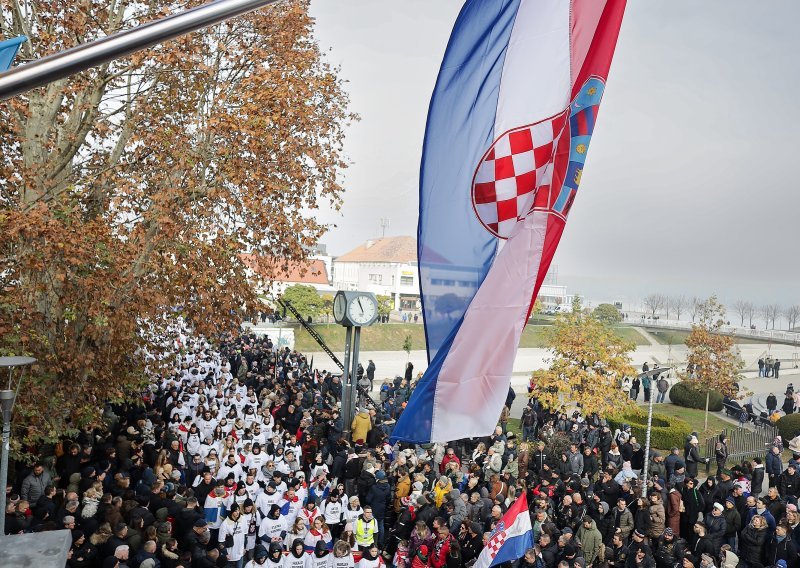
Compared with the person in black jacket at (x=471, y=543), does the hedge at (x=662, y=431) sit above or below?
below

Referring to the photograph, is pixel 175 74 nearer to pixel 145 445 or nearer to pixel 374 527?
pixel 145 445

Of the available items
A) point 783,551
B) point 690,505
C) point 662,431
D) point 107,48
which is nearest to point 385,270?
point 662,431

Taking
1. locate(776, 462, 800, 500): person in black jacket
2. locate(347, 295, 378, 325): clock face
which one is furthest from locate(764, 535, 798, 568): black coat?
locate(347, 295, 378, 325): clock face

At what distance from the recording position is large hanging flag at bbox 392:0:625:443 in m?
5.11

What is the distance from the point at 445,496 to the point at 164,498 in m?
4.69

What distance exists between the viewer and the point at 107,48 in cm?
275

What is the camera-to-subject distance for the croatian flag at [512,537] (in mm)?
9312

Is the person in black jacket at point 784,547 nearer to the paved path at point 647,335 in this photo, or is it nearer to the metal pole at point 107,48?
the metal pole at point 107,48

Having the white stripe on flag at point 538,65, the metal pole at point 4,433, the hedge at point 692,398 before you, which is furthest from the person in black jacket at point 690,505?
the hedge at point 692,398

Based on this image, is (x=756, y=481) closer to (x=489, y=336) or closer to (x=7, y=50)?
(x=489, y=336)

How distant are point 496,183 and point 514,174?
0.16 meters

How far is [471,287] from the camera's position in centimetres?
513

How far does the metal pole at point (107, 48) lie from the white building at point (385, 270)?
80.6m

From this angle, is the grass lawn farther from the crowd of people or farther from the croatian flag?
the croatian flag
